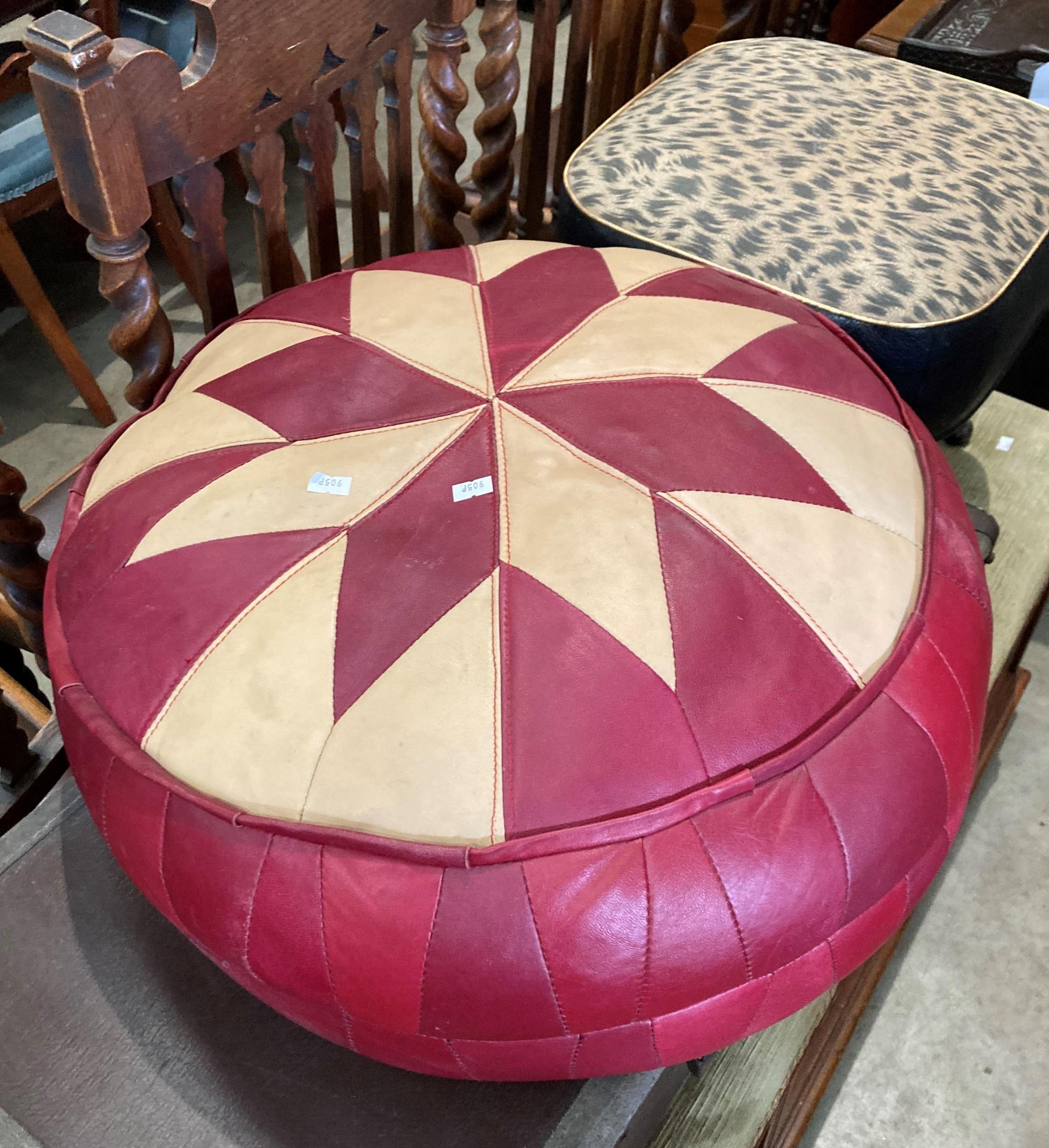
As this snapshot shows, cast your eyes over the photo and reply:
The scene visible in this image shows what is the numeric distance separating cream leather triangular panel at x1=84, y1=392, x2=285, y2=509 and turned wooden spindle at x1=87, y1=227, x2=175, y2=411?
91mm

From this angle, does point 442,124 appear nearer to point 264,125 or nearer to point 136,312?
point 264,125

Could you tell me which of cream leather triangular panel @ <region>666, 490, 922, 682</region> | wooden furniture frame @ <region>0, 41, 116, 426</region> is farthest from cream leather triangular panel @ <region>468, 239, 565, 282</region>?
wooden furniture frame @ <region>0, 41, 116, 426</region>

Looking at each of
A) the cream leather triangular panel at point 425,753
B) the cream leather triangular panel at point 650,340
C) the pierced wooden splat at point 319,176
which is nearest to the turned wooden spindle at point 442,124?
the pierced wooden splat at point 319,176

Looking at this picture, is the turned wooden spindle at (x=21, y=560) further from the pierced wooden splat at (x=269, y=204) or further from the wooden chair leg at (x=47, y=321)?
the wooden chair leg at (x=47, y=321)

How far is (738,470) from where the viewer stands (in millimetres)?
810

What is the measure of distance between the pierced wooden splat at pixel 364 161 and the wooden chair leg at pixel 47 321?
1043 mm

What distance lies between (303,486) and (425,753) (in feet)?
0.84

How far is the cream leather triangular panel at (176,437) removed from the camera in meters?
0.86

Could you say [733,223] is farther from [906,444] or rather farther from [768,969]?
[768,969]

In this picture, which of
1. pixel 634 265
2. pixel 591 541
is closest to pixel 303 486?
pixel 591 541

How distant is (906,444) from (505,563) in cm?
42

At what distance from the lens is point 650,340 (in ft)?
2.98

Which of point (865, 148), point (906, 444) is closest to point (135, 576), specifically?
point (906, 444)

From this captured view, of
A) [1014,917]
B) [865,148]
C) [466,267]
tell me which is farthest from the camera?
[1014,917]
